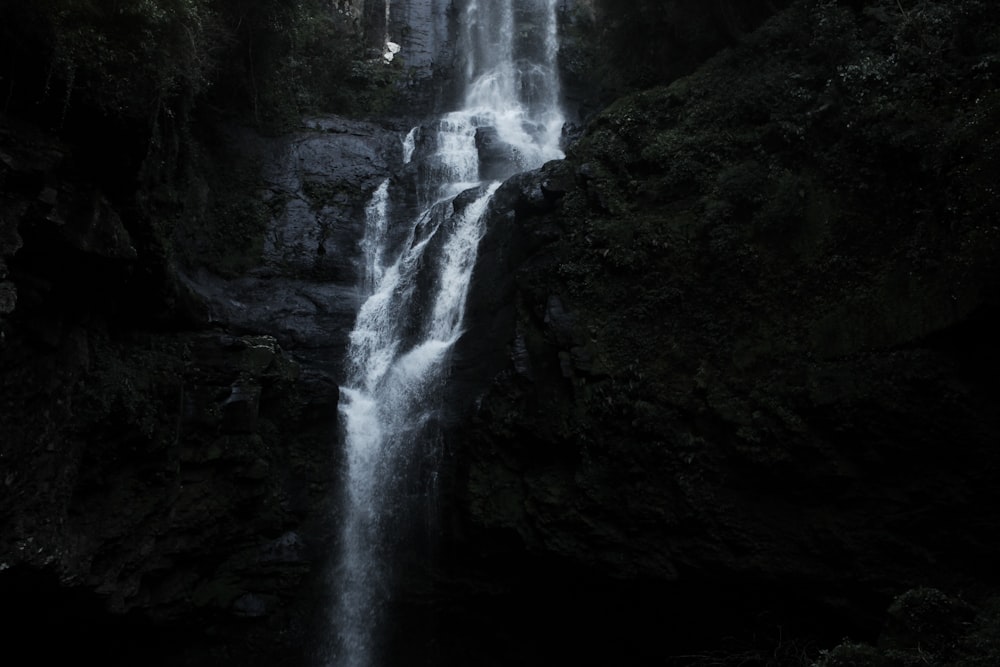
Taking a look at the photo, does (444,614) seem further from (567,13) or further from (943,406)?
(567,13)

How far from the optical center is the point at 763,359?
31.1 feet

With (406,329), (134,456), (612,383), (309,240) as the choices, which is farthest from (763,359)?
(309,240)

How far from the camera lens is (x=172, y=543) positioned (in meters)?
10.3

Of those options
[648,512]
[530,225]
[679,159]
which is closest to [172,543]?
[648,512]

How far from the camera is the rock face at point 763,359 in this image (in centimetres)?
804

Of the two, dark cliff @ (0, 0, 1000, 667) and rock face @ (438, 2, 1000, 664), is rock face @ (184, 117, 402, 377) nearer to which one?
dark cliff @ (0, 0, 1000, 667)

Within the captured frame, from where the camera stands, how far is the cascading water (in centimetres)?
1166

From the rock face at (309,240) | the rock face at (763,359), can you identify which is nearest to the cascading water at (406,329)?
the rock face at (309,240)

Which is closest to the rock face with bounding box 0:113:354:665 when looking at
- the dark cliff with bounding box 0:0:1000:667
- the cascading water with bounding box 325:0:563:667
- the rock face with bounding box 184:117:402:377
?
the dark cliff with bounding box 0:0:1000:667

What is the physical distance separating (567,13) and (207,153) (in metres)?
17.8

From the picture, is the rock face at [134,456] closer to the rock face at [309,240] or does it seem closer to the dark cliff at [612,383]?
the dark cliff at [612,383]

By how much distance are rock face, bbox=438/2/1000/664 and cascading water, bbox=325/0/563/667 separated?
1.38m

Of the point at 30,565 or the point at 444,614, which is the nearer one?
the point at 30,565

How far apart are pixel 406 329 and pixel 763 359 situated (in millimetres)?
7899
